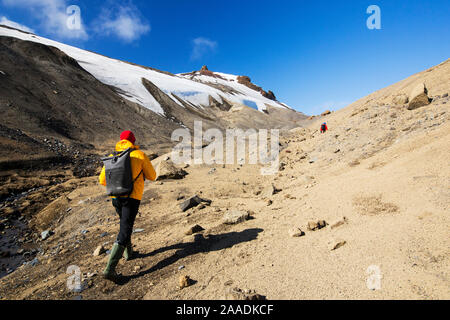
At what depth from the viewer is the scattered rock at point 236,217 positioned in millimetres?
4750

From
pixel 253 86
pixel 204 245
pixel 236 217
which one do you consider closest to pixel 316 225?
pixel 236 217

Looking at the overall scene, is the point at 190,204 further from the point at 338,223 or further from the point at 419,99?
the point at 419,99

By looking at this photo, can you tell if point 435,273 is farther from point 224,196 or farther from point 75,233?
point 75,233

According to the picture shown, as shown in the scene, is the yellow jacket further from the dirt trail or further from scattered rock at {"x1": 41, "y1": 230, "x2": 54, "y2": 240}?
scattered rock at {"x1": 41, "y1": 230, "x2": 54, "y2": 240}

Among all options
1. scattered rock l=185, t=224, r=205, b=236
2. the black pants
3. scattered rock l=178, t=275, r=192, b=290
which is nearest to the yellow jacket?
the black pants

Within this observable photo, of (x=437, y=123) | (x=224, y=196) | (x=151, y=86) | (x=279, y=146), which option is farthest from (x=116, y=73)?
(x=437, y=123)

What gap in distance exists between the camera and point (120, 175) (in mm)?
3225

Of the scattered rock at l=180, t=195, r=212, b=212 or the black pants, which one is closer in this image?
the black pants

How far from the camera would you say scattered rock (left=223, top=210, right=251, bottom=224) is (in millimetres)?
4750

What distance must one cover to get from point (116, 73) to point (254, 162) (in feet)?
129

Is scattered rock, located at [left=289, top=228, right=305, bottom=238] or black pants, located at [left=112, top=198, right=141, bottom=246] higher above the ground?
black pants, located at [left=112, top=198, right=141, bottom=246]

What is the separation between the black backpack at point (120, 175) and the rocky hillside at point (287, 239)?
1251mm

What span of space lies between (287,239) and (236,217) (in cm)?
134

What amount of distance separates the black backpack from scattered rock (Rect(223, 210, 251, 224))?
7.33ft
